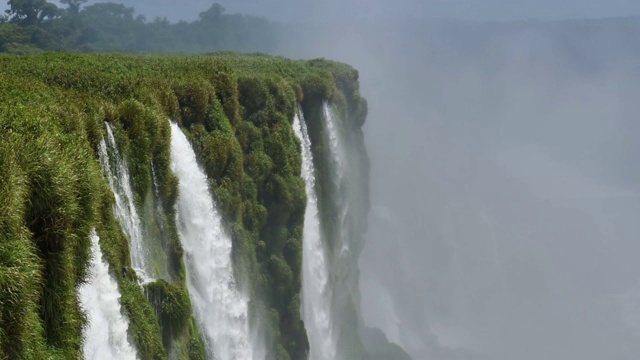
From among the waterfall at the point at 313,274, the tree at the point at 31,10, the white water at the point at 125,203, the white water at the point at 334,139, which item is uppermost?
the tree at the point at 31,10

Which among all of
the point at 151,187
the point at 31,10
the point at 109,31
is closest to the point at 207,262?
the point at 151,187

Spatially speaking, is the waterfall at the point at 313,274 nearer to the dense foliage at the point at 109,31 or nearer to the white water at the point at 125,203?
the white water at the point at 125,203

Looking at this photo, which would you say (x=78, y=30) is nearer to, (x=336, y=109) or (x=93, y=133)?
(x=336, y=109)

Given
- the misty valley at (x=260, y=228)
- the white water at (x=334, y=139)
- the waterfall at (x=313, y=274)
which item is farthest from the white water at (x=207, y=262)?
the white water at (x=334, y=139)

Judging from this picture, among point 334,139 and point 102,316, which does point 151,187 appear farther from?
point 334,139

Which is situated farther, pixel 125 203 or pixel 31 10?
pixel 31 10

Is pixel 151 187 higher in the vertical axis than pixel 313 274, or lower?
lower
